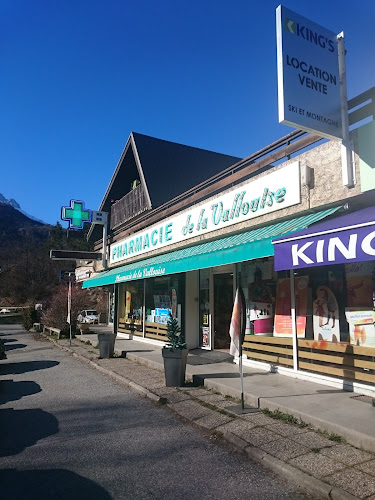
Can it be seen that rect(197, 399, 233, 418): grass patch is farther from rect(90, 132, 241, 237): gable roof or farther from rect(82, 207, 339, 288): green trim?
rect(90, 132, 241, 237): gable roof

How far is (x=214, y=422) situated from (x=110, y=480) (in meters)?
1.94

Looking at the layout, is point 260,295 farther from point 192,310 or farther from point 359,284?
point 192,310

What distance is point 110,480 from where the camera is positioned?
373 centimetres

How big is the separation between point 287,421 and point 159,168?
51.6 feet

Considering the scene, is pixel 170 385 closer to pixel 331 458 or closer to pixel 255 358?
pixel 255 358

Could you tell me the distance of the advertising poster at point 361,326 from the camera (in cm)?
614

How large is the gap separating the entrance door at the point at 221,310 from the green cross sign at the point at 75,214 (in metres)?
10.8

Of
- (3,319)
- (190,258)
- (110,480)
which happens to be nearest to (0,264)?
(3,319)

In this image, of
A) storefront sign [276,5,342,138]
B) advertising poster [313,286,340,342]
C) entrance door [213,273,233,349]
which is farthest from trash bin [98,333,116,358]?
storefront sign [276,5,342,138]

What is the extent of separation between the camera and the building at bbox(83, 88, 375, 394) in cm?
604

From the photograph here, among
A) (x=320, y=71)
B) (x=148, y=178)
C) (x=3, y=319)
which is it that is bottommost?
(x=3, y=319)

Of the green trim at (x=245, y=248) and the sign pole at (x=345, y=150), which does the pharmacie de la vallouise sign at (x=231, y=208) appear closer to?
the green trim at (x=245, y=248)

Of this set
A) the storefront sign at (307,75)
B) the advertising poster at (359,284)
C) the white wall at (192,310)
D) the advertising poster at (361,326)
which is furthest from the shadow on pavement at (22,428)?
the white wall at (192,310)

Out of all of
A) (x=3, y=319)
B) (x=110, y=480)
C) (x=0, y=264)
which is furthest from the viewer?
(x=0, y=264)
